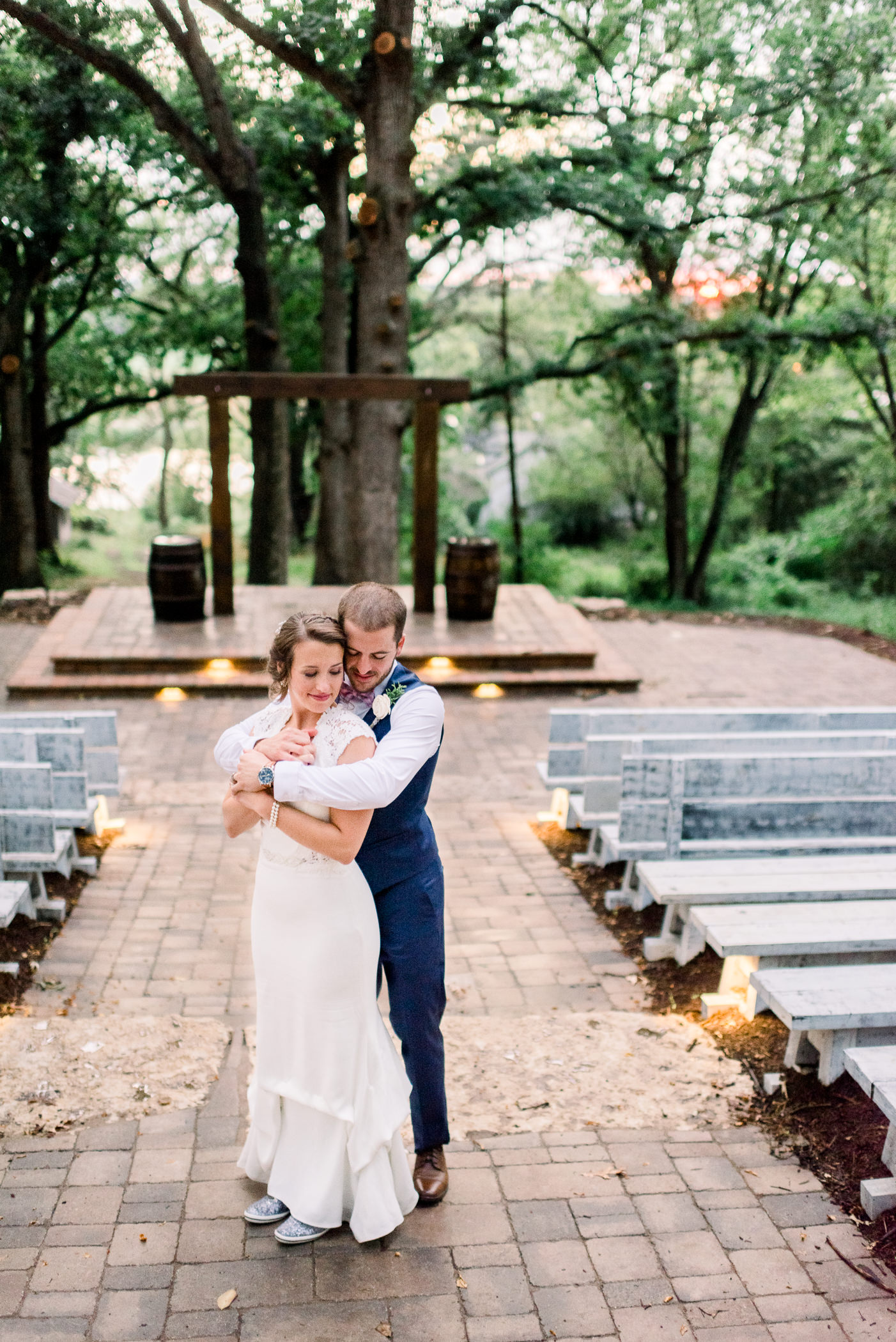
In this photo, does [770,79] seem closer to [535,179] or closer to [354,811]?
[535,179]

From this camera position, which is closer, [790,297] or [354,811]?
[354,811]

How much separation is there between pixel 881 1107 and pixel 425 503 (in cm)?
827

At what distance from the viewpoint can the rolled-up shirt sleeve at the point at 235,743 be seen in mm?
2918

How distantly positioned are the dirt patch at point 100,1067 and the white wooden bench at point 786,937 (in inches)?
77.6

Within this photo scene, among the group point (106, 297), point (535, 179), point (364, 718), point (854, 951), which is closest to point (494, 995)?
point (854, 951)

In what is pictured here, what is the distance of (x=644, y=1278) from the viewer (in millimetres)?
2953

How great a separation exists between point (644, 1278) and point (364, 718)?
68.4 inches

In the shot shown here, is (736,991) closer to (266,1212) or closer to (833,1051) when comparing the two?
(833,1051)

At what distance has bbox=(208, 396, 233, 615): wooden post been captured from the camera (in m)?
10.4

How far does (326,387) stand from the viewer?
10.3 meters

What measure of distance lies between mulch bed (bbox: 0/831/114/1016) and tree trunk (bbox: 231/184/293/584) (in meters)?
9.74

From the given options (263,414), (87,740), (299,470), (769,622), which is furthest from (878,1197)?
(299,470)

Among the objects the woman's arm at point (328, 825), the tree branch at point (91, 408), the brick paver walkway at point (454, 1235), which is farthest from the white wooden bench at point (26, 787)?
the tree branch at point (91, 408)

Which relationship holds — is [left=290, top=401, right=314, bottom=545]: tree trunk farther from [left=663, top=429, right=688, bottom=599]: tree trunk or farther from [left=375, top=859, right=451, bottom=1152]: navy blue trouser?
[left=375, top=859, right=451, bottom=1152]: navy blue trouser
